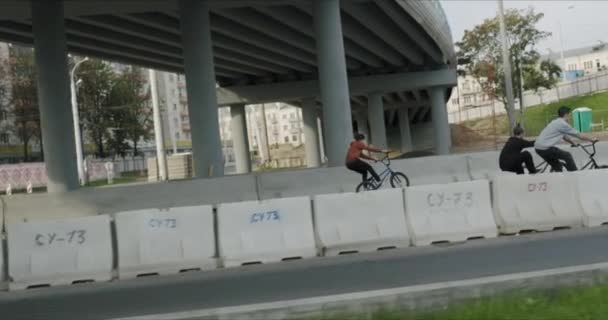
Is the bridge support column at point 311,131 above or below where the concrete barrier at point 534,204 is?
above

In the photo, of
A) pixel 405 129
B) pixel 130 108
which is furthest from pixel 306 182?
pixel 405 129

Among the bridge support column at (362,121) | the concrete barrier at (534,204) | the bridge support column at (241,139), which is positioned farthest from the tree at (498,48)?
the concrete barrier at (534,204)

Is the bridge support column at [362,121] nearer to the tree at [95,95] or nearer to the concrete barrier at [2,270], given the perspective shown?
the tree at [95,95]

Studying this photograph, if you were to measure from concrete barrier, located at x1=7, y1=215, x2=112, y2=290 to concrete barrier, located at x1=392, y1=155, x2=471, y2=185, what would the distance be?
36.2ft

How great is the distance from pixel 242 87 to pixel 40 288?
41298 mm

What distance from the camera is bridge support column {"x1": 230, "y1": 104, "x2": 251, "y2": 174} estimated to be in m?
52.7

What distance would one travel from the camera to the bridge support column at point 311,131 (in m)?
55.8

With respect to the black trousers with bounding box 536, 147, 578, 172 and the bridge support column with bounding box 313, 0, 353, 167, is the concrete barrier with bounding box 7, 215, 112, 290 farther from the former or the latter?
the bridge support column with bounding box 313, 0, 353, 167

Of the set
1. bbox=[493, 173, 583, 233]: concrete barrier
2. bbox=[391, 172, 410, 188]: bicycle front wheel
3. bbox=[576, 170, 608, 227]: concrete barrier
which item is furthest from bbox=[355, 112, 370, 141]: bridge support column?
bbox=[493, 173, 583, 233]: concrete barrier

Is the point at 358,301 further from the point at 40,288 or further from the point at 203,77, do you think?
the point at 203,77

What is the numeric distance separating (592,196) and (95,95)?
228 ft

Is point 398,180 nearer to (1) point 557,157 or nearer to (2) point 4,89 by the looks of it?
(1) point 557,157

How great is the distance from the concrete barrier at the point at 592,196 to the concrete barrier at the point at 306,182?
8309 mm

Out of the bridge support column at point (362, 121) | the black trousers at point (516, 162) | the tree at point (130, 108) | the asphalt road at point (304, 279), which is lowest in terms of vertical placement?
the asphalt road at point (304, 279)
